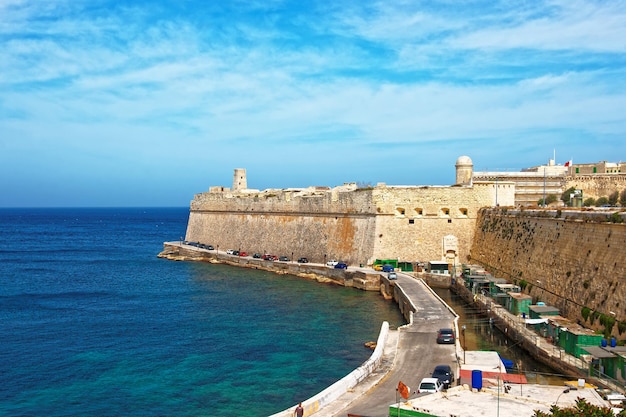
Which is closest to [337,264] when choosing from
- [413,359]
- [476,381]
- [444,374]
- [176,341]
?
[176,341]

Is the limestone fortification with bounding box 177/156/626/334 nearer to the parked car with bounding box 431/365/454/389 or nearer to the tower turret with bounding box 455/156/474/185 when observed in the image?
the tower turret with bounding box 455/156/474/185

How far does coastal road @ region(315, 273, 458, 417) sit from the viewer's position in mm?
12781

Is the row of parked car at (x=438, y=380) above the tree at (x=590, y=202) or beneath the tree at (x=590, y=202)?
beneath

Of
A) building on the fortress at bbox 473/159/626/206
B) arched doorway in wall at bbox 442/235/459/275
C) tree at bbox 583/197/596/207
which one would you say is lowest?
arched doorway in wall at bbox 442/235/459/275

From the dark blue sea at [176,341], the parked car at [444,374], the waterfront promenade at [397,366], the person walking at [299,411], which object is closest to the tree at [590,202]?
the dark blue sea at [176,341]

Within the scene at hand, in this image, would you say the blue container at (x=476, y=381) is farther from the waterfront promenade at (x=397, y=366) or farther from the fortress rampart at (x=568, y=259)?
the fortress rampart at (x=568, y=259)

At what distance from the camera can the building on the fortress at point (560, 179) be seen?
38125 millimetres

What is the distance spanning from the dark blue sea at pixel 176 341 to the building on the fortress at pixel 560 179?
16.0 meters

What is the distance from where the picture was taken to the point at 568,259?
20656 millimetres

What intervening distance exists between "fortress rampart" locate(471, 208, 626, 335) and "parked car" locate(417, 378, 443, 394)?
5760 mm

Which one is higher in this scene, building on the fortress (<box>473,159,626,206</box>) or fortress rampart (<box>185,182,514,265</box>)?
building on the fortress (<box>473,159,626,206</box>)

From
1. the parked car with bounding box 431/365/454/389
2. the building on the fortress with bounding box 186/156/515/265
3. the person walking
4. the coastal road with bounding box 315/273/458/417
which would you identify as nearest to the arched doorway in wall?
the building on the fortress with bounding box 186/156/515/265

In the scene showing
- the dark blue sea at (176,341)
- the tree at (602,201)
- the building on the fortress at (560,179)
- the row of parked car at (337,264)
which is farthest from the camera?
the building on the fortress at (560,179)

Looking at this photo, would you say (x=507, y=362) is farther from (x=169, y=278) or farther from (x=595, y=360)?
(x=169, y=278)
